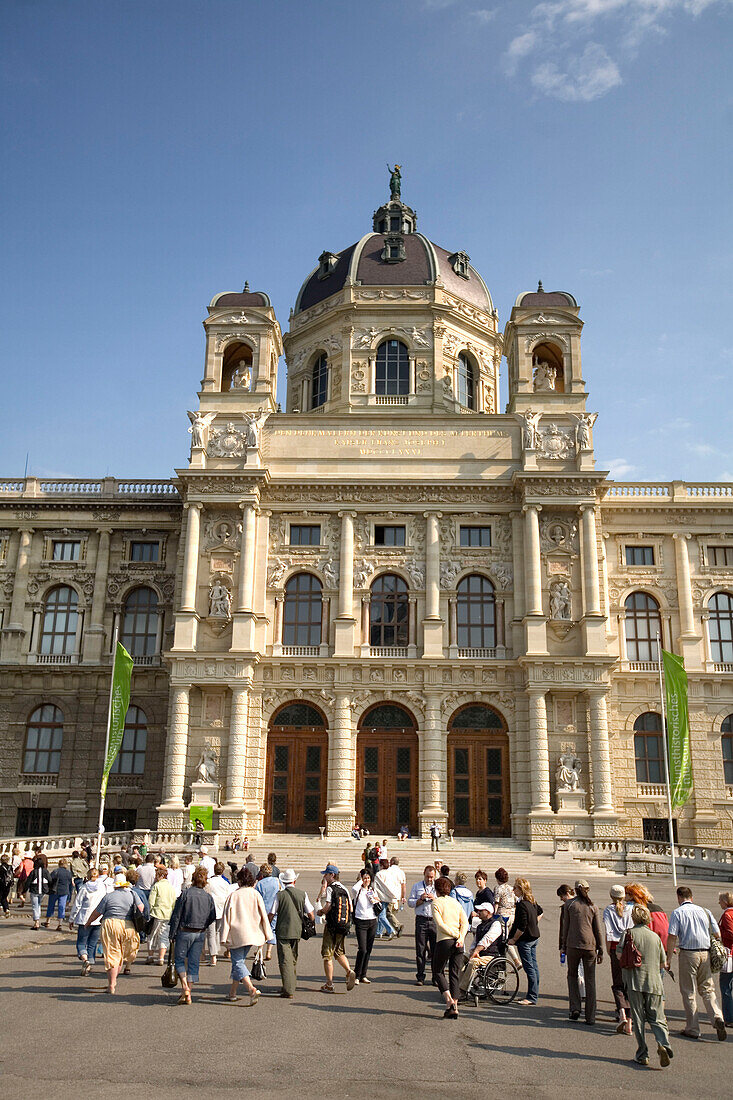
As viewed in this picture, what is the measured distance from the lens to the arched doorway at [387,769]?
41.5m

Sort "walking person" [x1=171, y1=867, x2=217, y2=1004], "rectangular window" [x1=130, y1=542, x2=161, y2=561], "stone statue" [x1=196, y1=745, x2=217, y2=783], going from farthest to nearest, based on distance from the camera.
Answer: "rectangular window" [x1=130, y1=542, x2=161, y2=561]
"stone statue" [x1=196, y1=745, x2=217, y2=783]
"walking person" [x1=171, y1=867, x2=217, y2=1004]

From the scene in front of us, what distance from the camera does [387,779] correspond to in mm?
42000

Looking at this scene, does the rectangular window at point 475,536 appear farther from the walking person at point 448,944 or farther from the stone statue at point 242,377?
the walking person at point 448,944

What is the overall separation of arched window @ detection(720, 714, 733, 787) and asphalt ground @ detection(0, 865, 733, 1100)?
93.9 feet


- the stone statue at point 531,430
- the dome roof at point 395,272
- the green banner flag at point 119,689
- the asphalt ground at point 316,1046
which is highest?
the dome roof at point 395,272

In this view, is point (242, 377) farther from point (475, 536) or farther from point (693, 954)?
point (693, 954)

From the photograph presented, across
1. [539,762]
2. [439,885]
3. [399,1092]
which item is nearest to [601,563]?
[539,762]

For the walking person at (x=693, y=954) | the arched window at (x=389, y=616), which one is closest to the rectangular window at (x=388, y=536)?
the arched window at (x=389, y=616)

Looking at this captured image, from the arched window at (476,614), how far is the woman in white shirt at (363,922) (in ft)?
90.2

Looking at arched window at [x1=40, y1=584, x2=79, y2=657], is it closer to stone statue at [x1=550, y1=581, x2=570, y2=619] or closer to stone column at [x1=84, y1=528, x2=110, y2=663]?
stone column at [x1=84, y1=528, x2=110, y2=663]

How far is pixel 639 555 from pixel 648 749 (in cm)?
891

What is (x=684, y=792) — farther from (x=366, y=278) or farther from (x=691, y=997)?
(x=366, y=278)

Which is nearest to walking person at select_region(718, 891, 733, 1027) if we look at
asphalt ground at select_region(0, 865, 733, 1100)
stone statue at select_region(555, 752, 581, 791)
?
asphalt ground at select_region(0, 865, 733, 1100)

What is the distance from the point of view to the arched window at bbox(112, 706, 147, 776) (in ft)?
147
